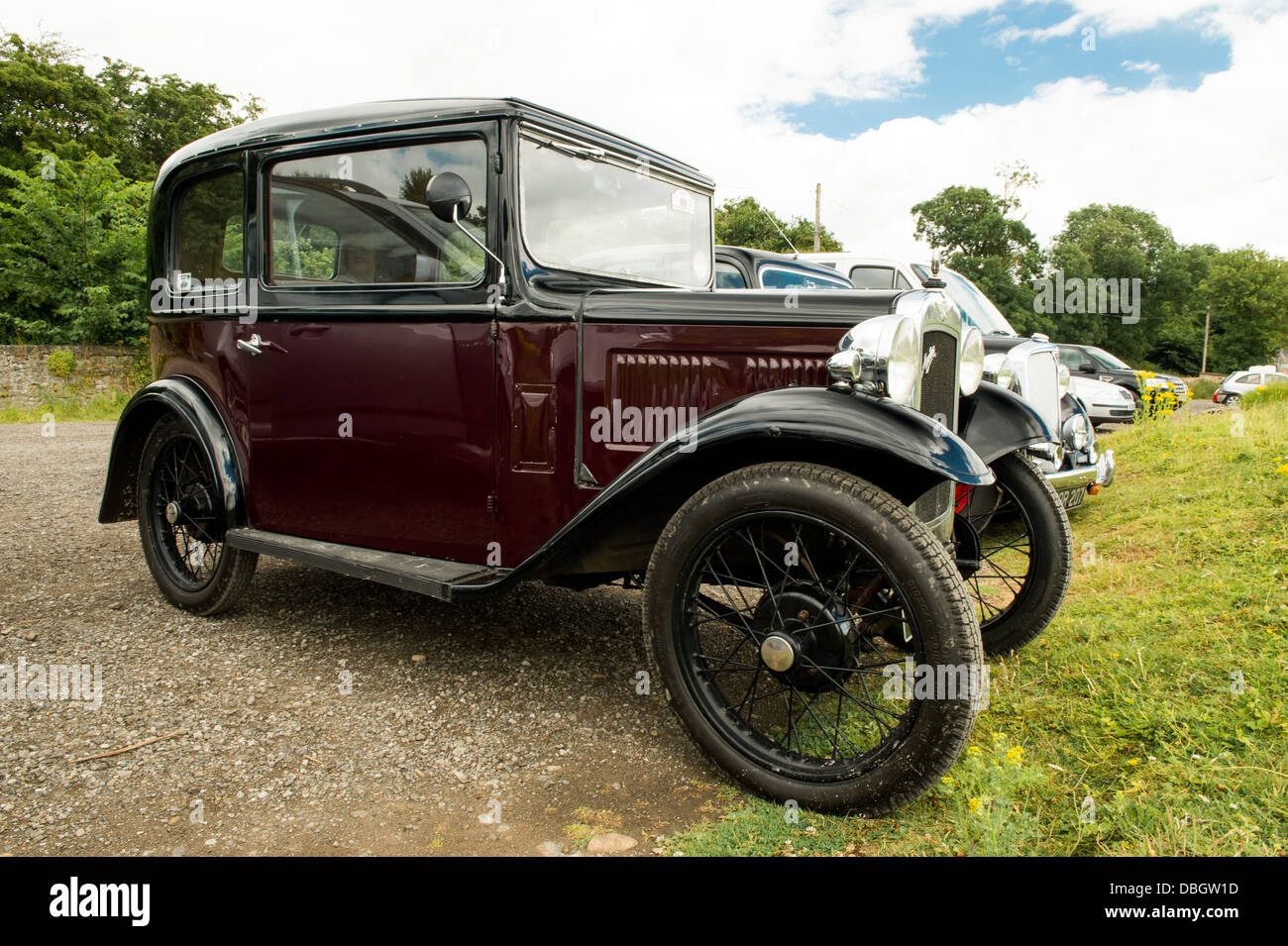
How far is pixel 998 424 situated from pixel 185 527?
12.0 feet

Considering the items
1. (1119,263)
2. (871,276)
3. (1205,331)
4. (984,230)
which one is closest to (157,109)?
(871,276)

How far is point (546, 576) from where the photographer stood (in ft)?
8.89

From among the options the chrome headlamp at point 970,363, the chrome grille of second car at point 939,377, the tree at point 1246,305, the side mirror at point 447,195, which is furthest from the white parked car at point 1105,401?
the tree at point 1246,305

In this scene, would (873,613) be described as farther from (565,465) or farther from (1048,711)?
(565,465)

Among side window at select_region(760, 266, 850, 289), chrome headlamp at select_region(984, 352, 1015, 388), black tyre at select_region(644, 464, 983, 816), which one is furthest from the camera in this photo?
side window at select_region(760, 266, 850, 289)

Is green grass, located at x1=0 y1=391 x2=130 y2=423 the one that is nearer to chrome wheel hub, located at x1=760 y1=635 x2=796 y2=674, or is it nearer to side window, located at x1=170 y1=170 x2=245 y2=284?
side window, located at x1=170 y1=170 x2=245 y2=284

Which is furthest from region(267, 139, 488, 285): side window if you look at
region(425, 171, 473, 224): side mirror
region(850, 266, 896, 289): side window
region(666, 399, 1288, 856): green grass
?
region(850, 266, 896, 289): side window

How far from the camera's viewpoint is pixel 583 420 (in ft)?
8.92

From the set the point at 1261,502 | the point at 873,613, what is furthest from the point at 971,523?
the point at 1261,502

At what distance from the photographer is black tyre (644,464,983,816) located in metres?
1.93

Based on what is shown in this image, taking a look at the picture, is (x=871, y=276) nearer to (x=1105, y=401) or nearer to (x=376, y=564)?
(x=376, y=564)

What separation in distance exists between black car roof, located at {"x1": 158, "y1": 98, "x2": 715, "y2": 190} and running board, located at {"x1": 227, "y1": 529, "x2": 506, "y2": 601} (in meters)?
1.58

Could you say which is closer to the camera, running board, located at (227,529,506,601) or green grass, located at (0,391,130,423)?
running board, located at (227,529,506,601)
